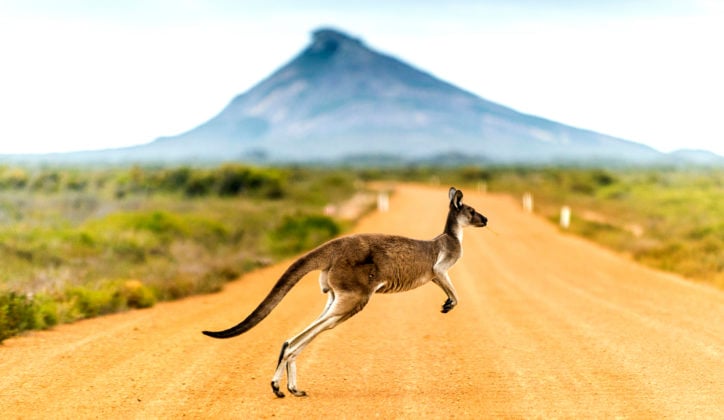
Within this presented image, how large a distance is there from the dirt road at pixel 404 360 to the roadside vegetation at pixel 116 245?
696mm

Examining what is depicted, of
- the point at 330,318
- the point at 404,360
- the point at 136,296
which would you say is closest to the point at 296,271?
the point at 330,318

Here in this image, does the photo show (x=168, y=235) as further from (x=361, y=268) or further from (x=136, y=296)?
(x=361, y=268)

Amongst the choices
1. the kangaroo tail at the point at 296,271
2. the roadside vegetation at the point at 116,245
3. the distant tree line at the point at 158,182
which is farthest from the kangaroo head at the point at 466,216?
the distant tree line at the point at 158,182

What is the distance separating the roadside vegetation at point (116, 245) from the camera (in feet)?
43.8

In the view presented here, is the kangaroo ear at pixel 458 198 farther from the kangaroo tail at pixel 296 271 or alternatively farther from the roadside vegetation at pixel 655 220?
the roadside vegetation at pixel 655 220

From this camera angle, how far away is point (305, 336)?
20.7 ft

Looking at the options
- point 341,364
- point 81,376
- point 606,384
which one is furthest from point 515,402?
point 81,376

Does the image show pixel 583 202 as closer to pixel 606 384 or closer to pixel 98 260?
pixel 98 260

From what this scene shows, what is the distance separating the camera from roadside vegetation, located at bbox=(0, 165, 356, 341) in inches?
526

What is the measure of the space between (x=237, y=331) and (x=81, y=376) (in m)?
3.41

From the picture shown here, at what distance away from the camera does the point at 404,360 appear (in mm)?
9383

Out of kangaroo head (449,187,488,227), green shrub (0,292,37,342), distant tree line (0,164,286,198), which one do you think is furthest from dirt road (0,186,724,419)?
distant tree line (0,164,286,198)

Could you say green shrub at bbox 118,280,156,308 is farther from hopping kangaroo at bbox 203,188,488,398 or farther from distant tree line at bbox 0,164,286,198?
distant tree line at bbox 0,164,286,198

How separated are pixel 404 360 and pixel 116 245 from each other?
44.4 ft
